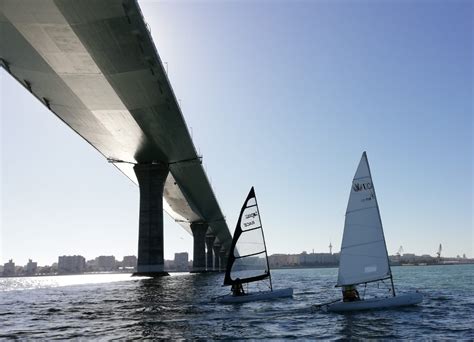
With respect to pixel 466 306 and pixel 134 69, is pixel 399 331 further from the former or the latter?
pixel 134 69

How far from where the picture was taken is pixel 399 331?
17.9m

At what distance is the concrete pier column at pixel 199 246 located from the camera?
12444 centimetres

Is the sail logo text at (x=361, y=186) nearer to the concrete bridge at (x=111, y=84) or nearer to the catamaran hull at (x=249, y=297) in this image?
the catamaran hull at (x=249, y=297)

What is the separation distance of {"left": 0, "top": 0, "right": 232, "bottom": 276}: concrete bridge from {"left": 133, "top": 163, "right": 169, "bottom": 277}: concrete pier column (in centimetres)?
14

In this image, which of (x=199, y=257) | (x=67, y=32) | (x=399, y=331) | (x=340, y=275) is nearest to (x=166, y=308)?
(x=340, y=275)

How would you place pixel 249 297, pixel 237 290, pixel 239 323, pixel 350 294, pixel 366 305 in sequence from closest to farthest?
pixel 239 323 < pixel 366 305 < pixel 350 294 < pixel 249 297 < pixel 237 290

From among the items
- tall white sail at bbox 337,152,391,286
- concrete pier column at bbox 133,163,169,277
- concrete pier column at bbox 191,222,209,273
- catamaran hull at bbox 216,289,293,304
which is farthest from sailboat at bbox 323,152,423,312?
concrete pier column at bbox 191,222,209,273

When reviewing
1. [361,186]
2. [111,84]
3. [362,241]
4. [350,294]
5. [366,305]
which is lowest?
[366,305]

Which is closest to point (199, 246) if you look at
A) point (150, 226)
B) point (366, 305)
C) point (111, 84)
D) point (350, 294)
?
point (150, 226)

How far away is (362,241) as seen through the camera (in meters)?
24.5

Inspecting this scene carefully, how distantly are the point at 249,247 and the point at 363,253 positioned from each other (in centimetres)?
984

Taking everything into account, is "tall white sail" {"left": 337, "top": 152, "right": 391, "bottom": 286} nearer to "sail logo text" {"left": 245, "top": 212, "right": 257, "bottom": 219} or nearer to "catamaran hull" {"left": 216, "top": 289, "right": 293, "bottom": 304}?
"catamaran hull" {"left": 216, "top": 289, "right": 293, "bottom": 304}

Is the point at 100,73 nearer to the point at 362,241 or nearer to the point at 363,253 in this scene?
the point at 362,241

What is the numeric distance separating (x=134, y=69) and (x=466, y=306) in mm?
30822
